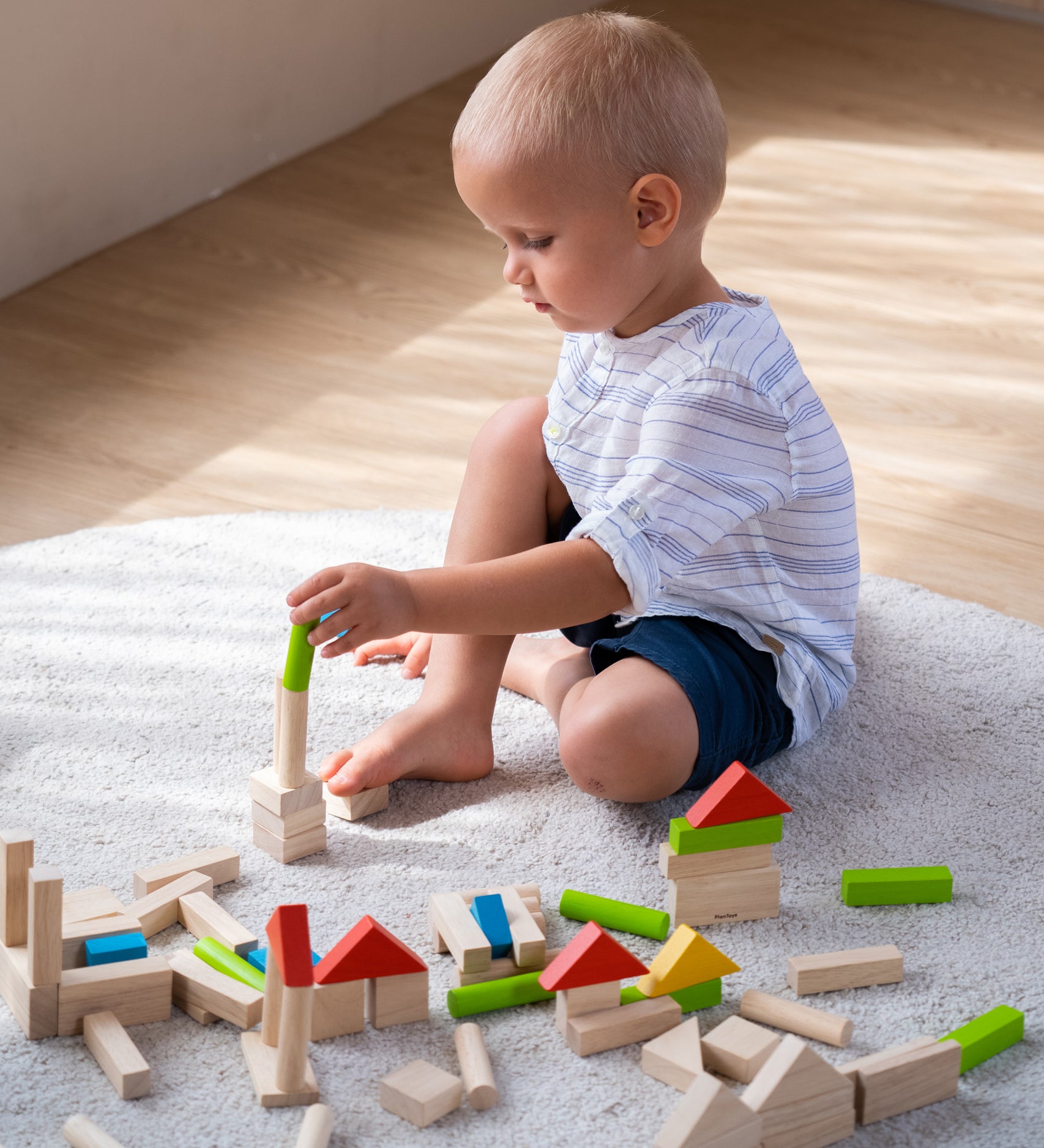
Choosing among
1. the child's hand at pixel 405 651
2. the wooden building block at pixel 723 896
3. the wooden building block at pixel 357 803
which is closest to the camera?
the wooden building block at pixel 723 896

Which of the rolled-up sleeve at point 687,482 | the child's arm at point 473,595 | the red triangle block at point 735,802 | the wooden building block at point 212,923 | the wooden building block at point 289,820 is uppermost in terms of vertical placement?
the rolled-up sleeve at point 687,482

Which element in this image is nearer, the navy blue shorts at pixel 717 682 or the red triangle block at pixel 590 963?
the red triangle block at pixel 590 963

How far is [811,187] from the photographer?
7.69 feet

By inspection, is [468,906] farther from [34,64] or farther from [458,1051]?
[34,64]

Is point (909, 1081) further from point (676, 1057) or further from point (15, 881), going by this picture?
point (15, 881)

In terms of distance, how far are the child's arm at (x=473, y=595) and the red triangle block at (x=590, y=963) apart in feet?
0.69

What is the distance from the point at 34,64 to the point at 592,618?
123 cm

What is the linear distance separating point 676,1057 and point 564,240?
1.68ft

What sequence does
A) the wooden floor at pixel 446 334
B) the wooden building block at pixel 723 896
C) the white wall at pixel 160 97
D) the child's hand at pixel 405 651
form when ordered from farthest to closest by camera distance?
1. the white wall at pixel 160 97
2. the wooden floor at pixel 446 334
3. the child's hand at pixel 405 651
4. the wooden building block at pixel 723 896

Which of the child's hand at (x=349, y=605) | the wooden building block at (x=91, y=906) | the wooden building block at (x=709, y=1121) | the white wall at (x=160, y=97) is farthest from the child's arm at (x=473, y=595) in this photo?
the white wall at (x=160, y=97)

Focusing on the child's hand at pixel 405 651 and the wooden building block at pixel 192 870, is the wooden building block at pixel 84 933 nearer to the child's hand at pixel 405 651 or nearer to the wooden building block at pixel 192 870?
the wooden building block at pixel 192 870

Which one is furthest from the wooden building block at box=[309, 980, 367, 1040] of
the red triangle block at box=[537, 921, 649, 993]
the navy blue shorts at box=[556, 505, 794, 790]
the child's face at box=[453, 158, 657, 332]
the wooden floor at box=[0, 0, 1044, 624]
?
the wooden floor at box=[0, 0, 1044, 624]

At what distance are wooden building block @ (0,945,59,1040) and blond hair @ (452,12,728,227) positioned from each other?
22.1 inches

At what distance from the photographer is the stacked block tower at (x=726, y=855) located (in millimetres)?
906
